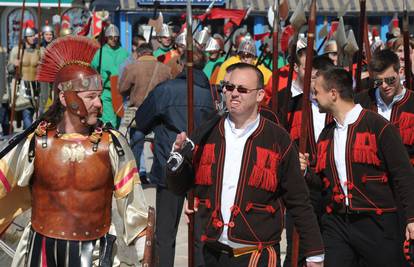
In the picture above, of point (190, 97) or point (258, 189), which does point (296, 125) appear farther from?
point (258, 189)

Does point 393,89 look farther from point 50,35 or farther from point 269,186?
point 50,35

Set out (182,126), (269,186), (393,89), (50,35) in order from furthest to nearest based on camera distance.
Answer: (50,35), (182,126), (393,89), (269,186)

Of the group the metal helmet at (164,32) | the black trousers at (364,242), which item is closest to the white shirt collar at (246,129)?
the black trousers at (364,242)

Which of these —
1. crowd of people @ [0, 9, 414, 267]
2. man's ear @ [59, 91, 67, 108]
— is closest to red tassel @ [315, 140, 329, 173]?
crowd of people @ [0, 9, 414, 267]

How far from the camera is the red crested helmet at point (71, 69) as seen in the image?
4.86 metres

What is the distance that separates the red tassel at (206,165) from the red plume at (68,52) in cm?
80

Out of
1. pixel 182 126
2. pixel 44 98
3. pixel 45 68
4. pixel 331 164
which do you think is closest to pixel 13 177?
pixel 45 68

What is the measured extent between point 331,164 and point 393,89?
936 mm

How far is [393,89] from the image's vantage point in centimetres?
628

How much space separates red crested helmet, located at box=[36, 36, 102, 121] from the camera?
4863mm

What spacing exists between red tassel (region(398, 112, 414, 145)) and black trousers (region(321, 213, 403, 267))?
33.8 inches

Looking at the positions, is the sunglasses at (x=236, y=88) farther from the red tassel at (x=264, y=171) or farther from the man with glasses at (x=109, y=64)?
the man with glasses at (x=109, y=64)

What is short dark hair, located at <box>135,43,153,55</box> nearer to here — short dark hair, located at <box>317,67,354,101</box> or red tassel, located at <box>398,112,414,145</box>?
red tassel, located at <box>398,112,414,145</box>

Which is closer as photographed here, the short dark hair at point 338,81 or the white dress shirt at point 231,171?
the white dress shirt at point 231,171
